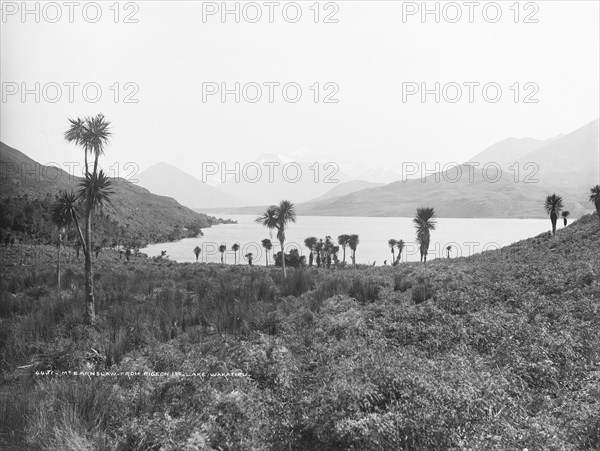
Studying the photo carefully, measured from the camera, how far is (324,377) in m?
6.93

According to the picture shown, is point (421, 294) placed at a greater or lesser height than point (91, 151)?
lesser

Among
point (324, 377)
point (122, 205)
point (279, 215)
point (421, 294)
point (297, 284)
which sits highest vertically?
point (122, 205)

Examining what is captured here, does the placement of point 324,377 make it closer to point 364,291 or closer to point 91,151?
point 364,291

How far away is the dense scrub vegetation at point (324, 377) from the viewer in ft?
17.3

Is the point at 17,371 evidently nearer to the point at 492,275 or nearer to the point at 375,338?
the point at 375,338

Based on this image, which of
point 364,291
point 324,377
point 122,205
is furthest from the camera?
point 122,205

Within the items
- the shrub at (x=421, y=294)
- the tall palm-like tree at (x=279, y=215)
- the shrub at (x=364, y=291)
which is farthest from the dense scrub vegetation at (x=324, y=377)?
the tall palm-like tree at (x=279, y=215)

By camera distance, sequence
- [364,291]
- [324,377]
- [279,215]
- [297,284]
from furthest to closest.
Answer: [279,215], [297,284], [364,291], [324,377]

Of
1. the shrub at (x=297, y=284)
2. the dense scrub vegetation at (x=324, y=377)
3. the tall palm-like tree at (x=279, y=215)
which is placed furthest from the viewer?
the tall palm-like tree at (x=279, y=215)

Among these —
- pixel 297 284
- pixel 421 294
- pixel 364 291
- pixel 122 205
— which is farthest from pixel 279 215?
pixel 122 205

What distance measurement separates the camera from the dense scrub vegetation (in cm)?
526

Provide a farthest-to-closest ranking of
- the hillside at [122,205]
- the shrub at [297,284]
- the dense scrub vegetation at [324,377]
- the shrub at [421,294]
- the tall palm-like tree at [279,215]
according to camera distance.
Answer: the hillside at [122,205]
the tall palm-like tree at [279,215]
the shrub at [297,284]
the shrub at [421,294]
the dense scrub vegetation at [324,377]

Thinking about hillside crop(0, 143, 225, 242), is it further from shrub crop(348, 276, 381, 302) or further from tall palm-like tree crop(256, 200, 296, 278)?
shrub crop(348, 276, 381, 302)

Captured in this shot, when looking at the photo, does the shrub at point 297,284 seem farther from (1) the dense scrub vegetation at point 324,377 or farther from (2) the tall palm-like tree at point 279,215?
(2) the tall palm-like tree at point 279,215
